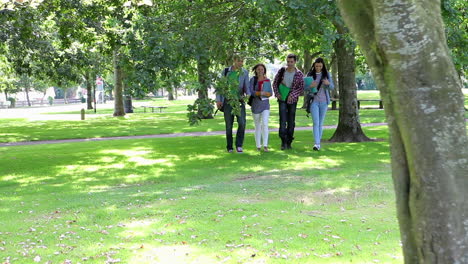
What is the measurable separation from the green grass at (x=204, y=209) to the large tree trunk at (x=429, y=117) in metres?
1.93

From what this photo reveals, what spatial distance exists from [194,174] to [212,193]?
7.92ft

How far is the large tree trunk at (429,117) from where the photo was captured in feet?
10.1

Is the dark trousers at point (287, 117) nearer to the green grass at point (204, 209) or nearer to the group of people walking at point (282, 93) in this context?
the group of people walking at point (282, 93)

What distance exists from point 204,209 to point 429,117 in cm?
451

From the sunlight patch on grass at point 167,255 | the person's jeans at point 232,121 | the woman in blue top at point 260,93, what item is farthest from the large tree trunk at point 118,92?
the sunlight patch on grass at point 167,255

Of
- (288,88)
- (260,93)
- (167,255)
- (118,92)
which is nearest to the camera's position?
(167,255)

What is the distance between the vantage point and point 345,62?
16031 mm

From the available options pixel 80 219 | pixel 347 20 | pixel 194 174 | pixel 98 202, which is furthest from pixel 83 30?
pixel 347 20

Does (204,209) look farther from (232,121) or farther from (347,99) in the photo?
(347,99)

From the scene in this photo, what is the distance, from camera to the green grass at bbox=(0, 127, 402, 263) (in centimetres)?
541

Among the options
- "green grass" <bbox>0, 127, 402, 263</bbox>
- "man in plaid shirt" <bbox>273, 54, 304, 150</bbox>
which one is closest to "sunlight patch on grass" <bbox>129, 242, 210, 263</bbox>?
"green grass" <bbox>0, 127, 402, 263</bbox>

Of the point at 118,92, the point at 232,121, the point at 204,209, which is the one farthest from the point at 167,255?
the point at 118,92

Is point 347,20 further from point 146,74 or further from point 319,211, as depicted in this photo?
point 146,74

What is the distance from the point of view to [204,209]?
726cm
